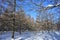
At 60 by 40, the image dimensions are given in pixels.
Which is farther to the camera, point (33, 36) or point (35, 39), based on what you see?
point (33, 36)

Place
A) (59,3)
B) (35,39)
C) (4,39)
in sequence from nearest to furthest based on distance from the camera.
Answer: (59,3), (4,39), (35,39)

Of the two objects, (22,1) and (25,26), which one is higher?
(22,1)

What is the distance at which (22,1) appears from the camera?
5.55 m

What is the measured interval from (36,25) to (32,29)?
0.58m

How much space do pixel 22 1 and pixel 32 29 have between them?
5.60 metres

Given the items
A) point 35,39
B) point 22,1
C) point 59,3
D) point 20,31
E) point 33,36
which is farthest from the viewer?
point 20,31

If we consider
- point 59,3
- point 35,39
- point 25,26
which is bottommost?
point 35,39

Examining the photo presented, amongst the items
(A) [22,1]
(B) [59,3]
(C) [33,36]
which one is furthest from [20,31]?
(B) [59,3]

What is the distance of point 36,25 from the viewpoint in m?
11.3

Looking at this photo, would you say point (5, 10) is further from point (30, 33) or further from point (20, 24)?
point (30, 33)

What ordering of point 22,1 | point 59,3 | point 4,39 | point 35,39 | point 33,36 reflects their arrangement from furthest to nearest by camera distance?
point 33,36 < point 35,39 < point 4,39 < point 22,1 < point 59,3

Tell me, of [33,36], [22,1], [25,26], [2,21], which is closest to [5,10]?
[2,21]

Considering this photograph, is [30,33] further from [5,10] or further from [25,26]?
[5,10]

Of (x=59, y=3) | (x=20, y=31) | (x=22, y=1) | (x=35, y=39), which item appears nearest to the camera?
(x=59, y=3)
